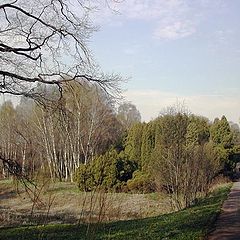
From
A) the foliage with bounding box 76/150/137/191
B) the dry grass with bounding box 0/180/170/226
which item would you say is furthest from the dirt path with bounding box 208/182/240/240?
the foliage with bounding box 76/150/137/191

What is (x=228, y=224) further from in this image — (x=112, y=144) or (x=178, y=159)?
(x=112, y=144)

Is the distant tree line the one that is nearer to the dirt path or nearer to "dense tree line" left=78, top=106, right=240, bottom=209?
"dense tree line" left=78, top=106, right=240, bottom=209

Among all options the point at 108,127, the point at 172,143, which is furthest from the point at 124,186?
the point at 108,127

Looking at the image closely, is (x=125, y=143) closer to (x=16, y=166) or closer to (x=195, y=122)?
(x=195, y=122)

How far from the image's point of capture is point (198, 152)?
2234 centimetres

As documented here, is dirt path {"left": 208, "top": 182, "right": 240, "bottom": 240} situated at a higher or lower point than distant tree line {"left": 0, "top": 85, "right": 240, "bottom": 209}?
lower

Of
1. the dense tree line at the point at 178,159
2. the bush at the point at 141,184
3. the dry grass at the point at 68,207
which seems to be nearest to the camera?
the dry grass at the point at 68,207

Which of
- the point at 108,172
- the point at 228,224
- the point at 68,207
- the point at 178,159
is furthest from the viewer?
the point at 108,172

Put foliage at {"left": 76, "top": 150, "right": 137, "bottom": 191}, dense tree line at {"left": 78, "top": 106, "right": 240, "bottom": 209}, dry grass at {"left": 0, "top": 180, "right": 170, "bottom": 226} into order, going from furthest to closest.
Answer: foliage at {"left": 76, "top": 150, "right": 137, "bottom": 191}, dense tree line at {"left": 78, "top": 106, "right": 240, "bottom": 209}, dry grass at {"left": 0, "top": 180, "right": 170, "bottom": 226}

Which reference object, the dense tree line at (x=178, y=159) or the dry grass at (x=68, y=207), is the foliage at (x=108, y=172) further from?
the dry grass at (x=68, y=207)

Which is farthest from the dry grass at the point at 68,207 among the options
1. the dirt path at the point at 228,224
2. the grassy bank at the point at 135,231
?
the dirt path at the point at 228,224

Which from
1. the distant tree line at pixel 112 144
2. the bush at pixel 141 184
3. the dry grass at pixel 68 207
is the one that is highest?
the distant tree line at pixel 112 144

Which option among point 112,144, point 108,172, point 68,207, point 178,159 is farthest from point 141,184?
point 112,144

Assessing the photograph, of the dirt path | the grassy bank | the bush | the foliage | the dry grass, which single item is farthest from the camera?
the foliage
